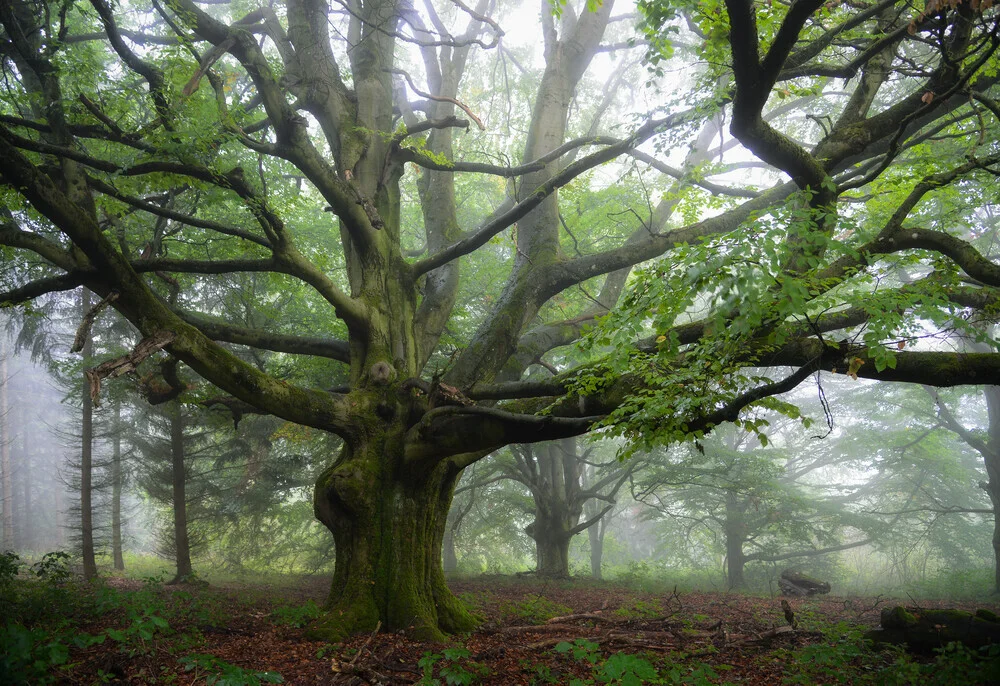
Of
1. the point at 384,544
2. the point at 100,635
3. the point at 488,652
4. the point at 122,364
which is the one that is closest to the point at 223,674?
the point at 100,635

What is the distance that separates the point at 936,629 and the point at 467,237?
22.2 feet

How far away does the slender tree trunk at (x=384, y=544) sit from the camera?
634cm

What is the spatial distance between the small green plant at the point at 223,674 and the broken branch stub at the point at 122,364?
2.26 metres

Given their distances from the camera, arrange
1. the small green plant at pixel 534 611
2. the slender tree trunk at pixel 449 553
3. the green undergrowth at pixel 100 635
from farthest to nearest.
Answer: the slender tree trunk at pixel 449 553 → the small green plant at pixel 534 611 → the green undergrowth at pixel 100 635

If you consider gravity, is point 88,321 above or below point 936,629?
above

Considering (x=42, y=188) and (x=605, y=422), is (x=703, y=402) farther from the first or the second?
(x=42, y=188)

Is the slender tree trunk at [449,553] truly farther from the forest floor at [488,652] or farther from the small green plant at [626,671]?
the small green plant at [626,671]

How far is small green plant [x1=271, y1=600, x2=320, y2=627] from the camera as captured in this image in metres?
6.49

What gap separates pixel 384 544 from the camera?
6.63 meters

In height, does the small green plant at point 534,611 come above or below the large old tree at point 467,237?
below

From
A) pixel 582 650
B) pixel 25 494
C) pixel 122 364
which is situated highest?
pixel 122 364

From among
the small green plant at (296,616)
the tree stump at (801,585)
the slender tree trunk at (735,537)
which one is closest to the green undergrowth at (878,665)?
the small green plant at (296,616)

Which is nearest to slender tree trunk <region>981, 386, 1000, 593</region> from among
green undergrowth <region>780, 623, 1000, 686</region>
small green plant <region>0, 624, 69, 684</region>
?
green undergrowth <region>780, 623, 1000, 686</region>

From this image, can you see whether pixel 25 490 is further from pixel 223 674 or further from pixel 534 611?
pixel 223 674
